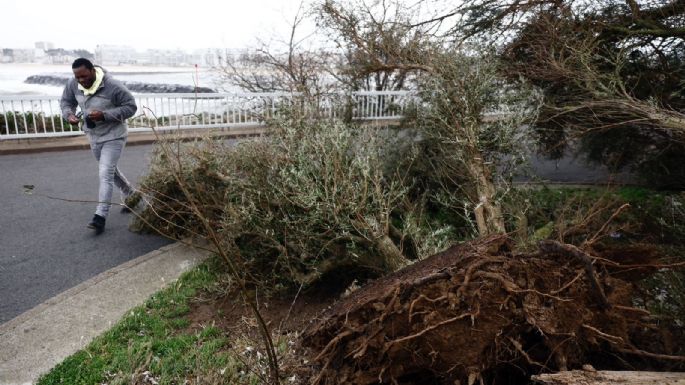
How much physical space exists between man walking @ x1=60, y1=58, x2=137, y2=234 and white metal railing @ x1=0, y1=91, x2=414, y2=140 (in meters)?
2.51

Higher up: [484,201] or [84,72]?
[84,72]

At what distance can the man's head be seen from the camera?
5441 mm

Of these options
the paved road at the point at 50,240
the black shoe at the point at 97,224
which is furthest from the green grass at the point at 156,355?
the black shoe at the point at 97,224

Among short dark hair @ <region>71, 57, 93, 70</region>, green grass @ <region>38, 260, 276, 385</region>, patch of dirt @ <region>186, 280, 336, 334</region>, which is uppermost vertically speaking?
short dark hair @ <region>71, 57, 93, 70</region>

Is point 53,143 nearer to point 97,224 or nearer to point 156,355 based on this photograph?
point 97,224

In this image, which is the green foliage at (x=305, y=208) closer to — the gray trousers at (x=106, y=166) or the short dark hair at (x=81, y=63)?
the gray trousers at (x=106, y=166)

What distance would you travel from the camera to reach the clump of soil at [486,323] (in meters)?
2.19

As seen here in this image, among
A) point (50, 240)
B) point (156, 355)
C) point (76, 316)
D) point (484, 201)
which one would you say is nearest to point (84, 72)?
point (50, 240)

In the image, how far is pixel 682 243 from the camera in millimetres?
4273

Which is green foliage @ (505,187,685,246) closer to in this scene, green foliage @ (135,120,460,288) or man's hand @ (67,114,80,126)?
green foliage @ (135,120,460,288)

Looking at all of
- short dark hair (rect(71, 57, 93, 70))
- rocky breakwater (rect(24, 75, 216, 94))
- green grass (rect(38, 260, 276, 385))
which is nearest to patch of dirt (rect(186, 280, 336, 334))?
green grass (rect(38, 260, 276, 385))

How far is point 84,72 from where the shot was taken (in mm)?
5488

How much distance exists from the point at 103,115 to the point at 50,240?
5.30 feet

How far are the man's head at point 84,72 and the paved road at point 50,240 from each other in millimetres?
1839
